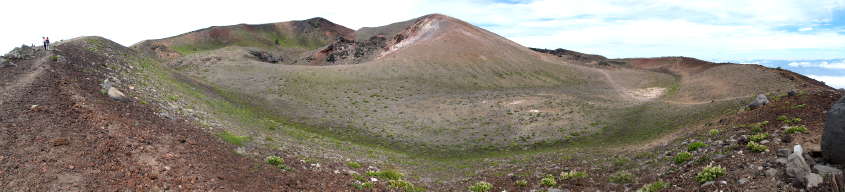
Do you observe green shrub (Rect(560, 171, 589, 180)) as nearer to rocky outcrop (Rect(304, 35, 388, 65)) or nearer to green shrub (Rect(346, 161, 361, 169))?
green shrub (Rect(346, 161, 361, 169))

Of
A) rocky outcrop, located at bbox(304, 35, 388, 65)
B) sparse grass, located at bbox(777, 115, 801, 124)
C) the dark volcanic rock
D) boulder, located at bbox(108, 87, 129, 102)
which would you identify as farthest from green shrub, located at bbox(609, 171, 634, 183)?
the dark volcanic rock

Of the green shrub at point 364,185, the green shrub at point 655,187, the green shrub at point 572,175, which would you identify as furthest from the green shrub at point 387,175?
the green shrub at point 655,187

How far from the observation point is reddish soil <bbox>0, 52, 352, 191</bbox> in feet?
40.0

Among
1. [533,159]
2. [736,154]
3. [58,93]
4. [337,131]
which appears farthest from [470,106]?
[58,93]

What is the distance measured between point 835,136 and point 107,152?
75.3 ft

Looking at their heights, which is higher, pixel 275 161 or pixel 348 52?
pixel 348 52

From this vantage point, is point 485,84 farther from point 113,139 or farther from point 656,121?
point 113,139

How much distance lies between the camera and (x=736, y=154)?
15055mm

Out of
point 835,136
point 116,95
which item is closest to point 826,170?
point 835,136

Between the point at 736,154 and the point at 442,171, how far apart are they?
14267 millimetres

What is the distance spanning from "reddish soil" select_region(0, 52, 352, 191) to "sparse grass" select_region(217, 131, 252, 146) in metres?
0.88

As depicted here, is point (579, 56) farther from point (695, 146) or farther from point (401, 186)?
point (401, 186)

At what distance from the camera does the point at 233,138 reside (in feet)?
71.0

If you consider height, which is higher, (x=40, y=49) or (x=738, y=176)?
(x=40, y=49)
